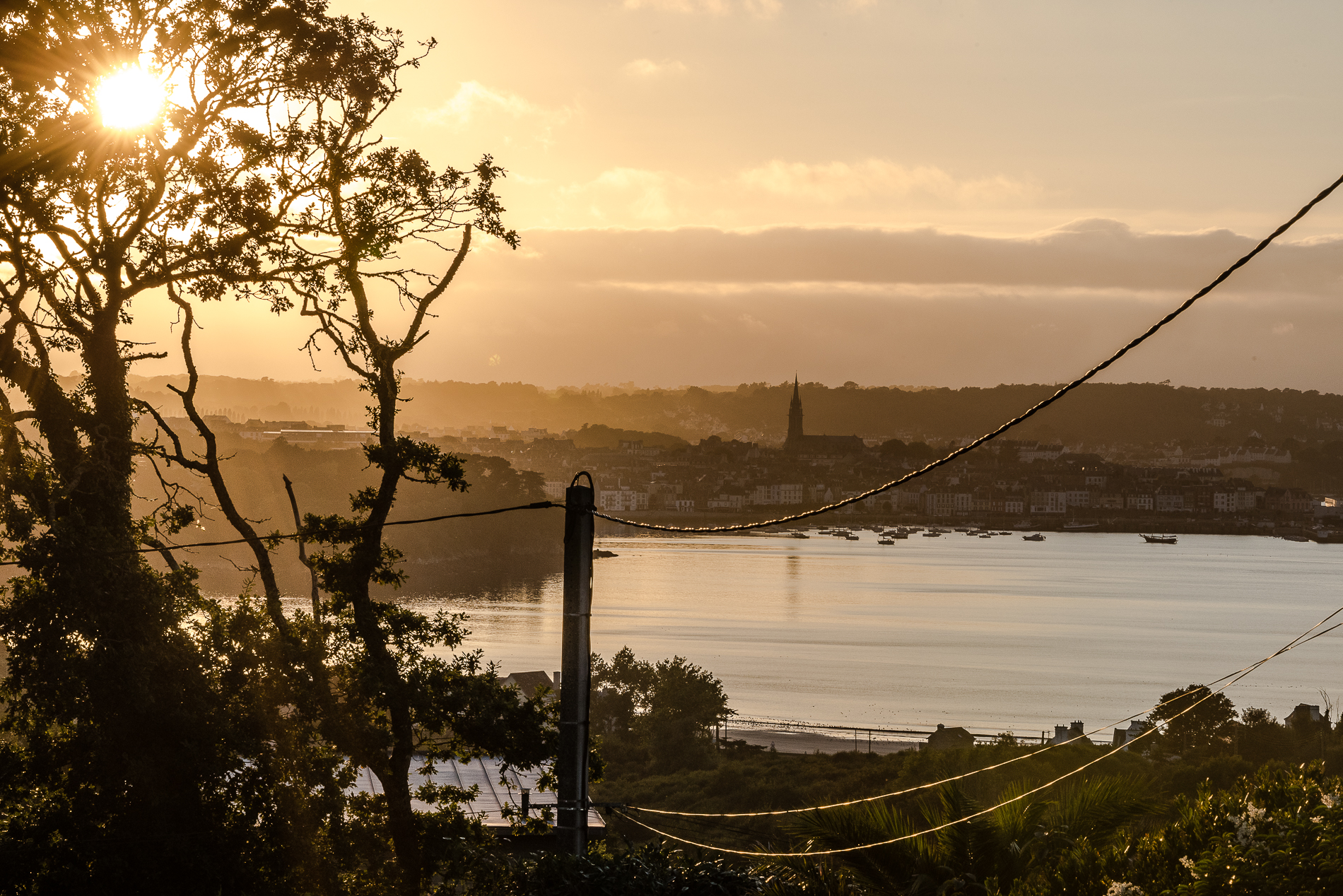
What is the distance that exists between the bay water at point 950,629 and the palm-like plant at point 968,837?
103 ft

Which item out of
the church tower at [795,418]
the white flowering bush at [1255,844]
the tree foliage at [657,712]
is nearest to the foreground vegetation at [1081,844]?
the white flowering bush at [1255,844]

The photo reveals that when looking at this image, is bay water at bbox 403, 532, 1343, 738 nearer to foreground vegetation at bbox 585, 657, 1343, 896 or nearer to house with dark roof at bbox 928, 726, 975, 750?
house with dark roof at bbox 928, 726, 975, 750

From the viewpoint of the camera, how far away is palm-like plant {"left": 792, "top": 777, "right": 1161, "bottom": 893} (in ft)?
18.9

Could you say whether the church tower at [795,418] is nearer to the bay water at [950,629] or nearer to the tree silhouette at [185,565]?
the bay water at [950,629]

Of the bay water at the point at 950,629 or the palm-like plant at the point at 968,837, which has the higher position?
the palm-like plant at the point at 968,837

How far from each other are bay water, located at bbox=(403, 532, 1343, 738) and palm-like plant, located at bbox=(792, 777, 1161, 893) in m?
31.5

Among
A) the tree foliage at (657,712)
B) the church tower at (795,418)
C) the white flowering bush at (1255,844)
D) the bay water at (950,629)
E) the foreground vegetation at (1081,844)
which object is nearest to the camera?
the white flowering bush at (1255,844)

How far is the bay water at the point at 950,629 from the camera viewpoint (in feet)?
138

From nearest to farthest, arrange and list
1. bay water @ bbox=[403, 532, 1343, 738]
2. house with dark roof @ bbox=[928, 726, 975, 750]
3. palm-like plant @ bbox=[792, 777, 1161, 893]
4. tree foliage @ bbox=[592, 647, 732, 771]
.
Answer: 1. palm-like plant @ bbox=[792, 777, 1161, 893]
2. house with dark roof @ bbox=[928, 726, 975, 750]
3. tree foliage @ bbox=[592, 647, 732, 771]
4. bay water @ bbox=[403, 532, 1343, 738]

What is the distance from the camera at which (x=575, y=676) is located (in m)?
5.91

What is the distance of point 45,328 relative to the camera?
28.0ft

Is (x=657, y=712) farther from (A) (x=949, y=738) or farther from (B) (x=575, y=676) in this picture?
(B) (x=575, y=676)

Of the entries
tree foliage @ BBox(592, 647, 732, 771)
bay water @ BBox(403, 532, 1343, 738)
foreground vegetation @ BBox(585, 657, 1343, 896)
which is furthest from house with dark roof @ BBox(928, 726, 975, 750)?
foreground vegetation @ BBox(585, 657, 1343, 896)

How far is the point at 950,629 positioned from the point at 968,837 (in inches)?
2129
